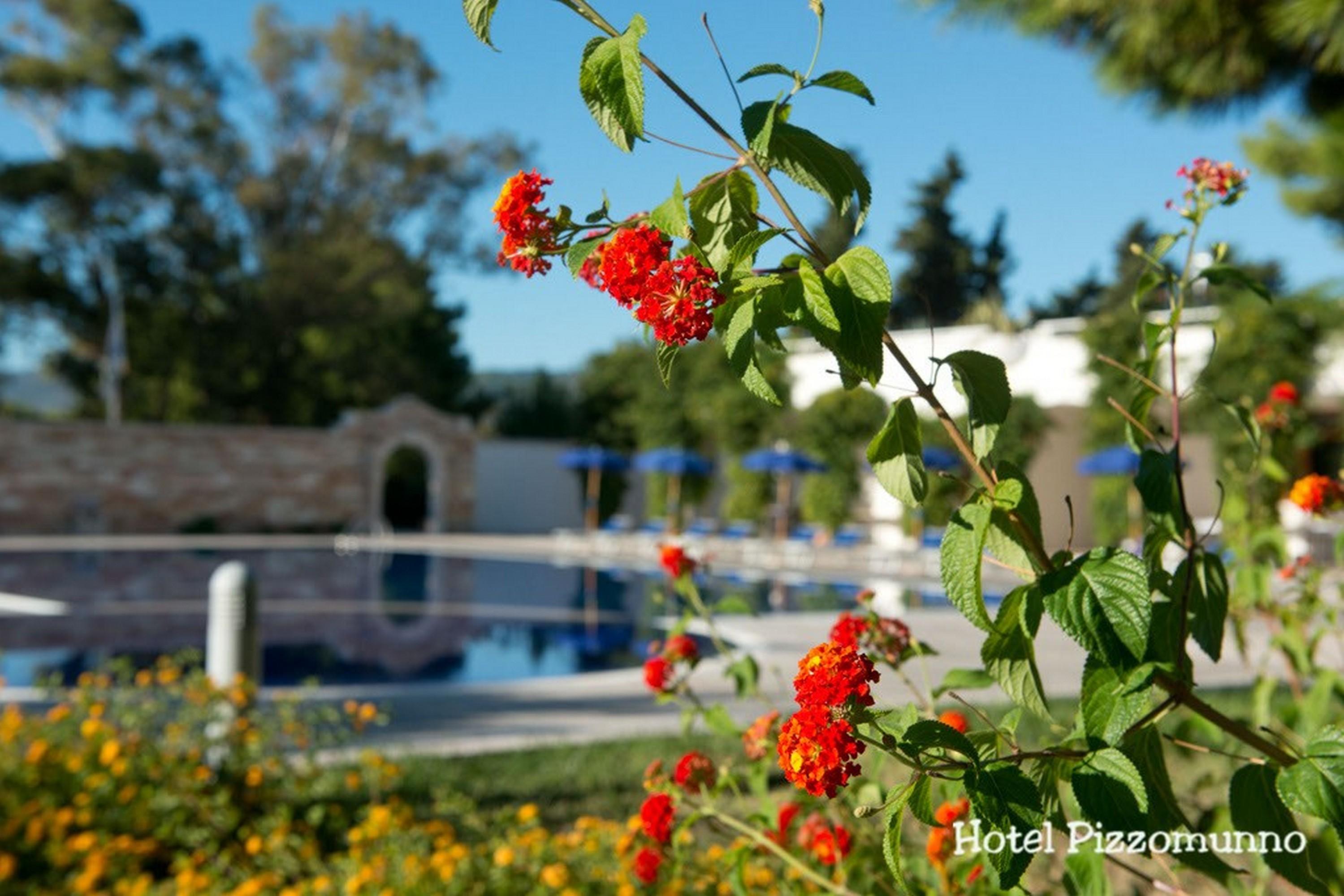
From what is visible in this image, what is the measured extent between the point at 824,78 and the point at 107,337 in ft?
78.8

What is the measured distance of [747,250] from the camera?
2.85ft

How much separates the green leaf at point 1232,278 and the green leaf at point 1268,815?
0.58 metres

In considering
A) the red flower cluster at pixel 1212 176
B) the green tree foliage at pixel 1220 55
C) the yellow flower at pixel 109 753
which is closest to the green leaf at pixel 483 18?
the red flower cluster at pixel 1212 176

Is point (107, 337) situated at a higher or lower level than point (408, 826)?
higher

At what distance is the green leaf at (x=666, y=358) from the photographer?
889 millimetres

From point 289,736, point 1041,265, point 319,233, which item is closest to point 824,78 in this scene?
point 1041,265

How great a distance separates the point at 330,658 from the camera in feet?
27.1

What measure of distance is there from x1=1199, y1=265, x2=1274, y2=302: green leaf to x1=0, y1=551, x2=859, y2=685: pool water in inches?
166

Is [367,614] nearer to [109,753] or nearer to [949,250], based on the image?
[109,753]

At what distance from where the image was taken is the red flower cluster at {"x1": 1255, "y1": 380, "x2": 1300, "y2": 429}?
2.47 m

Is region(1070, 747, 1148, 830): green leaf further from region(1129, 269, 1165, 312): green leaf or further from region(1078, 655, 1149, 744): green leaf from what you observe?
region(1129, 269, 1165, 312): green leaf

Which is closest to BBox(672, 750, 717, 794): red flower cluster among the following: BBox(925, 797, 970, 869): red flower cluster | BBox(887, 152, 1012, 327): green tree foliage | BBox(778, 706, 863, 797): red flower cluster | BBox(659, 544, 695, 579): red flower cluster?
BBox(925, 797, 970, 869): red flower cluster

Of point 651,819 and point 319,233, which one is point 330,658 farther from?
point 319,233

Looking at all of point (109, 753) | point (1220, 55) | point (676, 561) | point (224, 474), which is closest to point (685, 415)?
point (224, 474)
